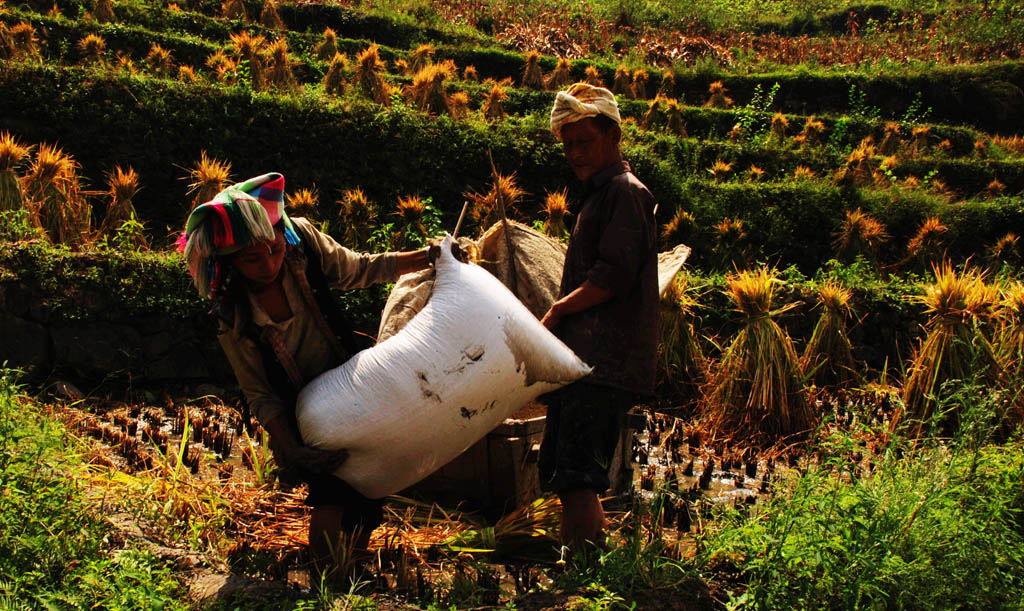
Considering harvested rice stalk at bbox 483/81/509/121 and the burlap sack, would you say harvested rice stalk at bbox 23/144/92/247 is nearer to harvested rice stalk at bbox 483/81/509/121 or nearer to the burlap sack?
the burlap sack

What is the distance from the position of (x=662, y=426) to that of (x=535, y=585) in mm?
2361

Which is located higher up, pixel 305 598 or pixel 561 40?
pixel 561 40

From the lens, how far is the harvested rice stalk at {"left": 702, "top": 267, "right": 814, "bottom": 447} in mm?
4688

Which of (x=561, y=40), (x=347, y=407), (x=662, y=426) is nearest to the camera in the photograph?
(x=347, y=407)

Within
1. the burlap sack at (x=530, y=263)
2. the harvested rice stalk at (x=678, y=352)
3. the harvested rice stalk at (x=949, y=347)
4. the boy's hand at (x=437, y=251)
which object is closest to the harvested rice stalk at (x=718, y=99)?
the harvested rice stalk at (x=678, y=352)

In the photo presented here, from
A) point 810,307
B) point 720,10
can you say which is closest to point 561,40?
point 720,10

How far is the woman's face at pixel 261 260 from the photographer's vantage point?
2.30 meters

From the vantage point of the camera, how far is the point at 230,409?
4945 millimetres

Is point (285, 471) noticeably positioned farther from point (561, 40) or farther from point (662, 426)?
point (561, 40)

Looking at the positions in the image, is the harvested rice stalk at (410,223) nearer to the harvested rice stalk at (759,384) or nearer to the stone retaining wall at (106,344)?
the stone retaining wall at (106,344)

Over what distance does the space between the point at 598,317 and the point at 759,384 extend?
8.17 feet

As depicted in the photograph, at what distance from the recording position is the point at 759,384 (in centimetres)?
471

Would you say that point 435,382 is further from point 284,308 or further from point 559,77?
point 559,77

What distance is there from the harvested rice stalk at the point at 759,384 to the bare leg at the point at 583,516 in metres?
2.37
